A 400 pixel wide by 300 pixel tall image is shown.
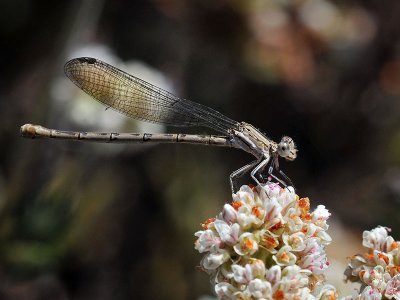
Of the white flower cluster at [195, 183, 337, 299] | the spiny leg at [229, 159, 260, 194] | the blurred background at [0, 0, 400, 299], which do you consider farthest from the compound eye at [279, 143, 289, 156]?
the blurred background at [0, 0, 400, 299]

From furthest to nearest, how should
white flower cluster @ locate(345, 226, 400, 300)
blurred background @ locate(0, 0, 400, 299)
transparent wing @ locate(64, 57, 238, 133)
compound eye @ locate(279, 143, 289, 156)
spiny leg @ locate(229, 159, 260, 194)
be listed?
blurred background @ locate(0, 0, 400, 299), transparent wing @ locate(64, 57, 238, 133), compound eye @ locate(279, 143, 289, 156), spiny leg @ locate(229, 159, 260, 194), white flower cluster @ locate(345, 226, 400, 300)

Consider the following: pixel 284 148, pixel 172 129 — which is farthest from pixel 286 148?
pixel 172 129

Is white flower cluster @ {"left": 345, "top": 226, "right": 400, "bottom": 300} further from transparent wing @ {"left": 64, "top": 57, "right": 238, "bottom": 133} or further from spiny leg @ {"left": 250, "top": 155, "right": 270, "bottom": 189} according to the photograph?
transparent wing @ {"left": 64, "top": 57, "right": 238, "bottom": 133}

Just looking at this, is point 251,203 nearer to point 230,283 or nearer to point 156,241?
point 230,283

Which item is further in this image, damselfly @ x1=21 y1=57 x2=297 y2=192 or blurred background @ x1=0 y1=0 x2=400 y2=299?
blurred background @ x1=0 y1=0 x2=400 y2=299

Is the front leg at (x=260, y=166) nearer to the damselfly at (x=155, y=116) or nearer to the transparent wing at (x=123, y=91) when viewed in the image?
the damselfly at (x=155, y=116)

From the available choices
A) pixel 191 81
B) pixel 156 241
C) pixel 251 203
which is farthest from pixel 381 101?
pixel 251 203

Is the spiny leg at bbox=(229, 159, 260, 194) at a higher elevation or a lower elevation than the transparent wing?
lower

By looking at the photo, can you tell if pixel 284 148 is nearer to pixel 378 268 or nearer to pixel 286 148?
pixel 286 148
